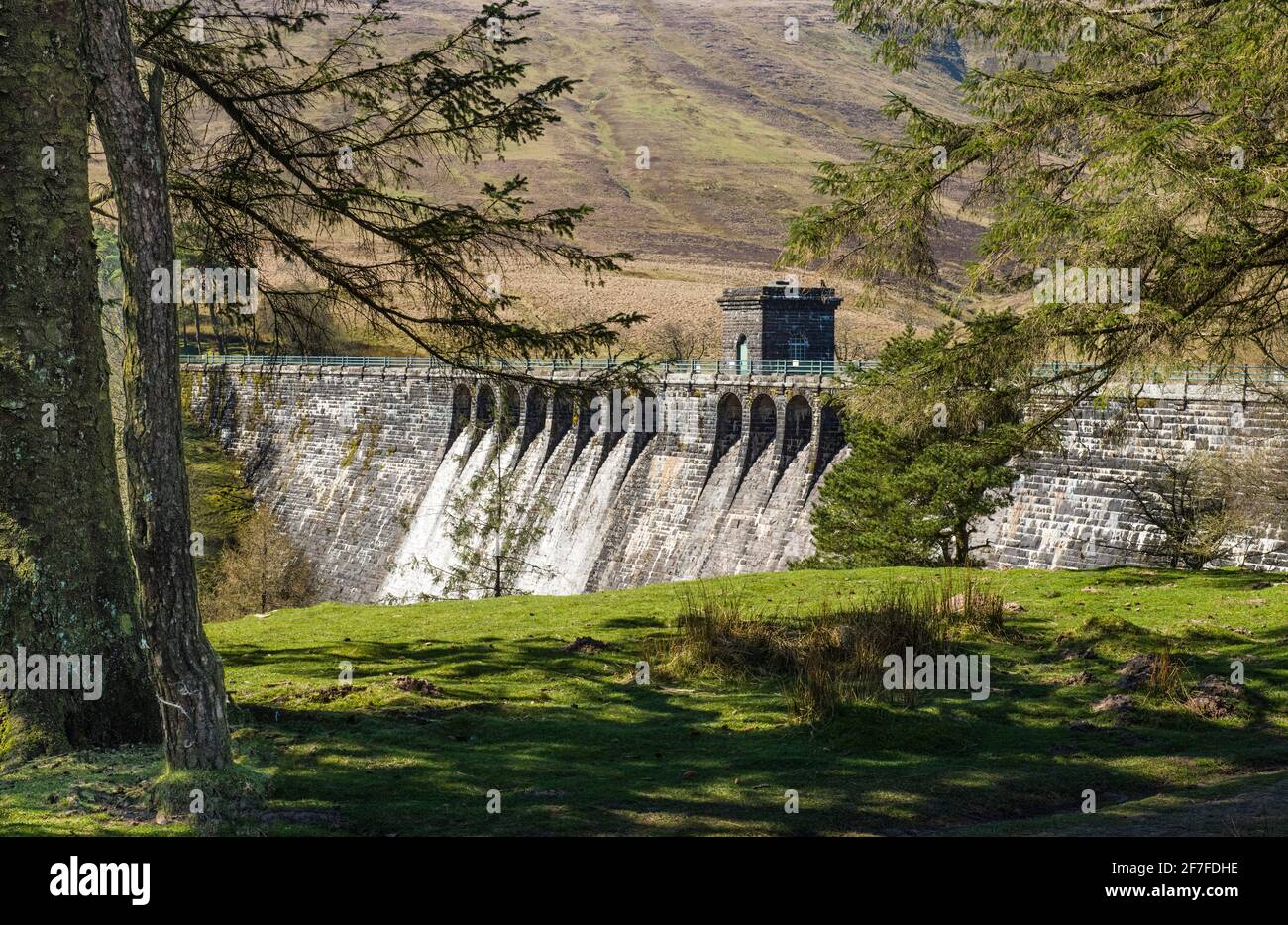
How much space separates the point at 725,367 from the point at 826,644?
113 ft

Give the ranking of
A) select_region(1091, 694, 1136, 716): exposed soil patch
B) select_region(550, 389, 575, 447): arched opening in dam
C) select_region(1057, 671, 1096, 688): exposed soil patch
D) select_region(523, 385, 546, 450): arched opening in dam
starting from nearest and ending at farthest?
1. select_region(1091, 694, 1136, 716): exposed soil patch
2. select_region(1057, 671, 1096, 688): exposed soil patch
3. select_region(550, 389, 575, 447): arched opening in dam
4. select_region(523, 385, 546, 450): arched opening in dam

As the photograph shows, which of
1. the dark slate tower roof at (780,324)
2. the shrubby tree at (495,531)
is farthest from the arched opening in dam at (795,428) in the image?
the shrubby tree at (495,531)

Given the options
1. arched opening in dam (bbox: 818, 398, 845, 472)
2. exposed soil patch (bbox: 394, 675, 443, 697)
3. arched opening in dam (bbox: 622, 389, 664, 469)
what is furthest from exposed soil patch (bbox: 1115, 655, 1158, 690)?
arched opening in dam (bbox: 622, 389, 664, 469)

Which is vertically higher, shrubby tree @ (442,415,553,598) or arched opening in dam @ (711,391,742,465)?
arched opening in dam @ (711,391,742,465)

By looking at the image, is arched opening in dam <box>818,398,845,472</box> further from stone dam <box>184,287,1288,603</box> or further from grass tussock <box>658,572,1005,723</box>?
grass tussock <box>658,572,1005,723</box>

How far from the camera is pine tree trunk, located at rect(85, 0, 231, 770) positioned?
7.96 metres

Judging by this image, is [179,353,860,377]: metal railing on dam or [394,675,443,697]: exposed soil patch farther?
[179,353,860,377]: metal railing on dam

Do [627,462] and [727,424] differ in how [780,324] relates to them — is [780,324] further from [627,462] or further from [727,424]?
[627,462]

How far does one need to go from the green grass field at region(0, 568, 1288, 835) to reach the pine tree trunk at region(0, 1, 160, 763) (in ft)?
1.52

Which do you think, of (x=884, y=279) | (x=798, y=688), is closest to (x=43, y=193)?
(x=798, y=688)

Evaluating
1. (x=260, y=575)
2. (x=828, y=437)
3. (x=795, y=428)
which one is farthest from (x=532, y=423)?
(x=828, y=437)

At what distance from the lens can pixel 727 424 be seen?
144 ft

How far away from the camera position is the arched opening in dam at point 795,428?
41.0 metres
